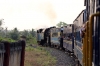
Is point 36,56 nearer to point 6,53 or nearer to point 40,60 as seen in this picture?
point 40,60

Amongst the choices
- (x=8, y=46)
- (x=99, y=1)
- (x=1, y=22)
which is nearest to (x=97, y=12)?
(x=99, y=1)

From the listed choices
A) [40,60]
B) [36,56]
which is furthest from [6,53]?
[36,56]

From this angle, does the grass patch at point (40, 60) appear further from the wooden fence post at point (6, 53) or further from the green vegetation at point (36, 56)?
the wooden fence post at point (6, 53)

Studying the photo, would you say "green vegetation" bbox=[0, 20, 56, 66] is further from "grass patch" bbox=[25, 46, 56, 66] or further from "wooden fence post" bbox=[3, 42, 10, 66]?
"wooden fence post" bbox=[3, 42, 10, 66]

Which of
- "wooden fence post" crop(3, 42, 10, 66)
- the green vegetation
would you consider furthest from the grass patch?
"wooden fence post" crop(3, 42, 10, 66)

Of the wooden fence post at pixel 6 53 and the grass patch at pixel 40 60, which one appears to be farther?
the grass patch at pixel 40 60

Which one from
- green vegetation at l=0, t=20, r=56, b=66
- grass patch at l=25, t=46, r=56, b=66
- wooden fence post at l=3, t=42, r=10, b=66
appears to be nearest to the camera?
wooden fence post at l=3, t=42, r=10, b=66

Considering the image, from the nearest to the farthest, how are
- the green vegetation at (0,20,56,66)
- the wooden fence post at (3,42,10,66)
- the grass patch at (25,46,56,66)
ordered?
the wooden fence post at (3,42,10,66) → the grass patch at (25,46,56,66) → the green vegetation at (0,20,56,66)

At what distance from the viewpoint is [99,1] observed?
12.6 ft

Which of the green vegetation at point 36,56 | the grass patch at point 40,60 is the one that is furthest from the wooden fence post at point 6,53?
the grass patch at point 40,60

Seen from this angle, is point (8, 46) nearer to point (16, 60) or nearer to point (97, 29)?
point (16, 60)

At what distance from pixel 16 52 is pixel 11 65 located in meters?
0.49

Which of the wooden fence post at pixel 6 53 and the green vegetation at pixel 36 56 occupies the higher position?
the wooden fence post at pixel 6 53

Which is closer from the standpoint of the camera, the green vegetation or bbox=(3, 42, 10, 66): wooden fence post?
bbox=(3, 42, 10, 66): wooden fence post
